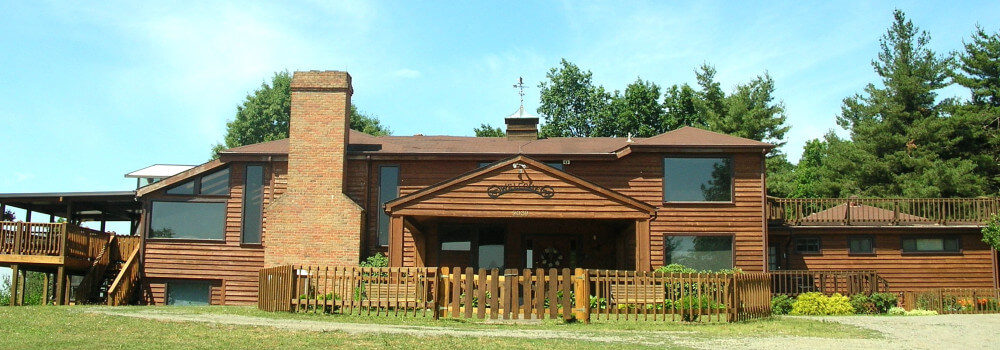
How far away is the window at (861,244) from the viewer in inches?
1194

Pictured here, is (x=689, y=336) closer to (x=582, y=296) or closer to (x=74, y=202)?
(x=582, y=296)

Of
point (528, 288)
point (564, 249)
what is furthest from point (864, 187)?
point (528, 288)

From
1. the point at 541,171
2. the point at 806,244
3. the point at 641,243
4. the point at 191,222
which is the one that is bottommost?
the point at 641,243

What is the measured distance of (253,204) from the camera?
28.5m

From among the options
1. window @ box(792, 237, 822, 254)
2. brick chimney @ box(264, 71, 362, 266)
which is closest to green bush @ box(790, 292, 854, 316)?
window @ box(792, 237, 822, 254)

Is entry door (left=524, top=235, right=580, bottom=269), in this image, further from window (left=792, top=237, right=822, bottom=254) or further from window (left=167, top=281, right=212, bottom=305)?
window (left=167, top=281, right=212, bottom=305)

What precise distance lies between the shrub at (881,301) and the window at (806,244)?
13.6ft

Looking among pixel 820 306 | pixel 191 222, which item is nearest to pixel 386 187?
pixel 191 222

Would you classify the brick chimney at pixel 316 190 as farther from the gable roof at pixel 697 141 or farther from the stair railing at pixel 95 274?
the gable roof at pixel 697 141

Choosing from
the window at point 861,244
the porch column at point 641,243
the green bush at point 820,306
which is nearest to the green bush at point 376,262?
the porch column at point 641,243

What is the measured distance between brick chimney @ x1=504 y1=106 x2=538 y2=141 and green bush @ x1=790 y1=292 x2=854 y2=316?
428 inches

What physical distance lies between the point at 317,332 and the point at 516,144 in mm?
16918

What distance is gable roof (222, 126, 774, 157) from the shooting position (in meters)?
28.1

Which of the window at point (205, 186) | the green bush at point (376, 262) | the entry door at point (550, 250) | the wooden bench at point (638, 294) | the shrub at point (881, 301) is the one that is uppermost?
the window at point (205, 186)
